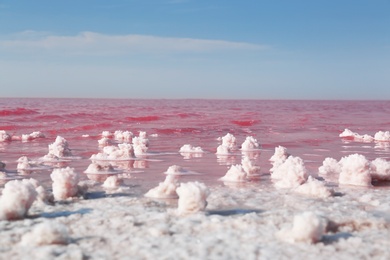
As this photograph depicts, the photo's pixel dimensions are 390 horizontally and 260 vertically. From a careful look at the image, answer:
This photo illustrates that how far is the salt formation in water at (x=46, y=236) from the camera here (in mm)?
2279

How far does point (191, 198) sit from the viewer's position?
9.43 ft

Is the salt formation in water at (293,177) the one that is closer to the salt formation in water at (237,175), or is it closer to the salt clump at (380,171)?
the salt formation in water at (237,175)

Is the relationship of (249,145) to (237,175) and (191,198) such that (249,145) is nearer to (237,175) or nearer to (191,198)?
(237,175)

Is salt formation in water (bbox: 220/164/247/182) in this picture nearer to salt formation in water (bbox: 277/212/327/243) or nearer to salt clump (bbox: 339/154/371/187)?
salt clump (bbox: 339/154/371/187)

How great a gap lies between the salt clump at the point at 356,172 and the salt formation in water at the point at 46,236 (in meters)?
2.71

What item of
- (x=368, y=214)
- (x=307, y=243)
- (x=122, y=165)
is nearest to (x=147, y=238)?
(x=307, y=243)

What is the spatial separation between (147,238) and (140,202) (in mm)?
811

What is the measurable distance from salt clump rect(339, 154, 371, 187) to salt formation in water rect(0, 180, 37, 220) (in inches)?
106

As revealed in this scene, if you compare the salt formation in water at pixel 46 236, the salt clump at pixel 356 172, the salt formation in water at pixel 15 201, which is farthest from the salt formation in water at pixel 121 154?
the salt formation in water at pixel 46 236

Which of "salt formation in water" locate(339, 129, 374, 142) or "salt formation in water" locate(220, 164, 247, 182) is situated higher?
"salt formation in water" locate(220, 164, 247, 182)

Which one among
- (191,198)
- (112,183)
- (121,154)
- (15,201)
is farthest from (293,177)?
(121,154)

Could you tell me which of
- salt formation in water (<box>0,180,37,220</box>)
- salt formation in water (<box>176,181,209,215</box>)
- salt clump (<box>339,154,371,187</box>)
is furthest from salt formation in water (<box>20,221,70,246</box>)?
salt clump (<box>339,154,371,187</box>)

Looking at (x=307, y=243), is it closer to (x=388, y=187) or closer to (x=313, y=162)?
(x=388, y=187)

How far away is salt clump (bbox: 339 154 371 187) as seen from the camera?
4094 mm
